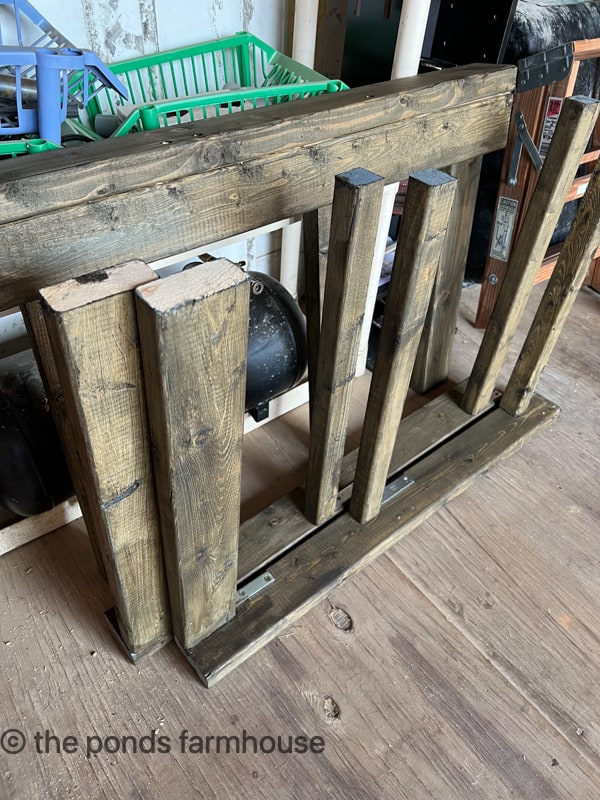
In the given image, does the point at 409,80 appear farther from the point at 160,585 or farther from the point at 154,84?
the point at 160,585

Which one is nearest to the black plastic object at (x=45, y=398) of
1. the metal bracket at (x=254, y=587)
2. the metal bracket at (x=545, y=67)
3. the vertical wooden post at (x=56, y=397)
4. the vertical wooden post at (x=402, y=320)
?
the vertical wooden post at (x=56, y=397)

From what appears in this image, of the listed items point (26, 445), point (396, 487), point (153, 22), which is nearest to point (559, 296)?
point (396, 487)

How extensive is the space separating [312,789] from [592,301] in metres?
1.86

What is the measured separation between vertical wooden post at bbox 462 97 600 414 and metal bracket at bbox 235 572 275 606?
0.73 metres

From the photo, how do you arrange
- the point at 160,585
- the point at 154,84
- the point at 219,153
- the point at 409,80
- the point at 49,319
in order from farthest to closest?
1. the point at 154,84
2. the point at 409,80
3. the point at 160,585
4. the point at 219,153
5. the point at 49,319

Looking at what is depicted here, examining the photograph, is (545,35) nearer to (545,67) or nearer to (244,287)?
(545,67)

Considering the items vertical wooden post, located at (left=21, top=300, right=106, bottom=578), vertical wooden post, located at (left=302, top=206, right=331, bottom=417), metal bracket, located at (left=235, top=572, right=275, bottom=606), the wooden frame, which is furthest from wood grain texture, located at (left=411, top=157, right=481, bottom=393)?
vertical wooden post, located at (left=21, top=300, right=106, bottom=578)

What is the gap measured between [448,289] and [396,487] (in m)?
0.54

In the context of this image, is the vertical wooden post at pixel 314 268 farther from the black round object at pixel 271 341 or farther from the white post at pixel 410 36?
the white post at pixel 410 36

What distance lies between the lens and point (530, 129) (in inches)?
64.7

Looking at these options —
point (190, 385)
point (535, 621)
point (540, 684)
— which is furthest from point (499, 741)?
point (190, 385)

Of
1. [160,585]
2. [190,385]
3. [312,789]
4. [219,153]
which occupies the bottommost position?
[312,789]

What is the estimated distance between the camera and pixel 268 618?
1194 mm

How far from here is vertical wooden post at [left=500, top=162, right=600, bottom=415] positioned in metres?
1.32
